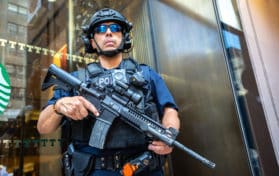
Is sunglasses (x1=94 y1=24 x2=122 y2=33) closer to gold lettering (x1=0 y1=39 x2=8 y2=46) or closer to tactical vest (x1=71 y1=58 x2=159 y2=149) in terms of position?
tactical vest (x1=71 y1=58 x2=159 y2=149)

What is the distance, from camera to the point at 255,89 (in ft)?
6.11

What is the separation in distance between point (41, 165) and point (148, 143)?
4.73ft

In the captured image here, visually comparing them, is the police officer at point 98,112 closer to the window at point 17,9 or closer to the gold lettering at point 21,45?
the gold lettering at point 21,45

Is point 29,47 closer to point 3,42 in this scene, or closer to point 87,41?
point 3,42

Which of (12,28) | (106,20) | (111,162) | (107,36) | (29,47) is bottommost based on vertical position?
(111,162)

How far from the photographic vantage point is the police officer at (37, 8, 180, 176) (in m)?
1.37

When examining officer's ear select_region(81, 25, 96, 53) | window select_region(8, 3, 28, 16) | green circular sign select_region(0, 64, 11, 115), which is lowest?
green circular sign select_region(0, 64, 11, 115)

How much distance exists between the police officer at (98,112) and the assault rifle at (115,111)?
0.05 meters

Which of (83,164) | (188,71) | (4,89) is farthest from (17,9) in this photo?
(83,164)

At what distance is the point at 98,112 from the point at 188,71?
1.20m

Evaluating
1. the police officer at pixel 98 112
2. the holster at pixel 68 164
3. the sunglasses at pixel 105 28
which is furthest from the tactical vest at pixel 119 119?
the sunglasses at pixel 105 28

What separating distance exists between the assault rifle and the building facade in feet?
2.28

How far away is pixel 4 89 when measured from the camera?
2.30 meters

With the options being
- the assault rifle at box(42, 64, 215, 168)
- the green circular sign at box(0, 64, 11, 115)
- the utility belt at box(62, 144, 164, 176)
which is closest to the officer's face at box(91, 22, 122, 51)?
the assault rifle at box(42, 64, 215, 168)
